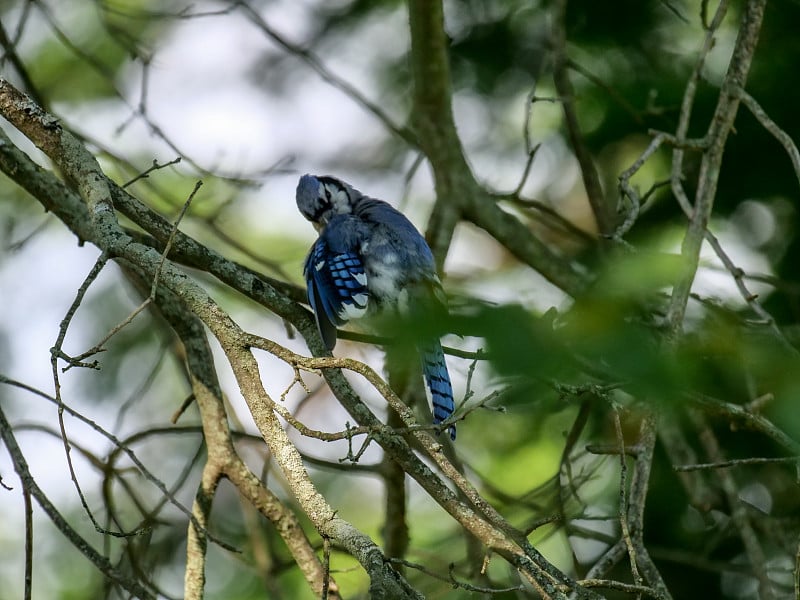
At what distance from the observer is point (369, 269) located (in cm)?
376

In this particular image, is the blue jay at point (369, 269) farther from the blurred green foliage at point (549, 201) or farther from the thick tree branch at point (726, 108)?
the thick tree branch at point (726, 108)

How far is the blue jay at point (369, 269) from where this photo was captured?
3264 millimetres

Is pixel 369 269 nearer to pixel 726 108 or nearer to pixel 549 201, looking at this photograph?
pixel 726 108

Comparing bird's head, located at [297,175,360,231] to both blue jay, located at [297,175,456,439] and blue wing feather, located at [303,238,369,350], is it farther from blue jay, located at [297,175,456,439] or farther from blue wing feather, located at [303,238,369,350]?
blue wing feather, located at [303,238,369,350]

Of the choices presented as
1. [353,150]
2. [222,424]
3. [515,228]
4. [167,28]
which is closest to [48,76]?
[167,28]

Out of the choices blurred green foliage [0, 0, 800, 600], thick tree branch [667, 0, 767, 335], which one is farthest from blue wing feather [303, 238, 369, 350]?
thick tree branch [667, 0, 767, 335]

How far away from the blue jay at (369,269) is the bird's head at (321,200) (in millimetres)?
83

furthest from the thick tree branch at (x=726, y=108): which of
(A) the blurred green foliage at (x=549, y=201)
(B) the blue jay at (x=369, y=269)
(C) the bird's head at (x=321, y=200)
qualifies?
(C) the bird's head at (x=321, y=200)

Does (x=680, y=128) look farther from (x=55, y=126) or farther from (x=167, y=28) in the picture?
(x=167, y=28)

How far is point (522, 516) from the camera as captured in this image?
450 cm

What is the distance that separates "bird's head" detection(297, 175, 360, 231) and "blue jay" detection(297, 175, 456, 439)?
8cm

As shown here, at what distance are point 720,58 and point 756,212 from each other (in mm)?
778

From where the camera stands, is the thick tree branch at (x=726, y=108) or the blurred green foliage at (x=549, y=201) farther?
the blurred green foliage at (x=549, y=201)

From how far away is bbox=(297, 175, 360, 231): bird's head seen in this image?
4383mm
